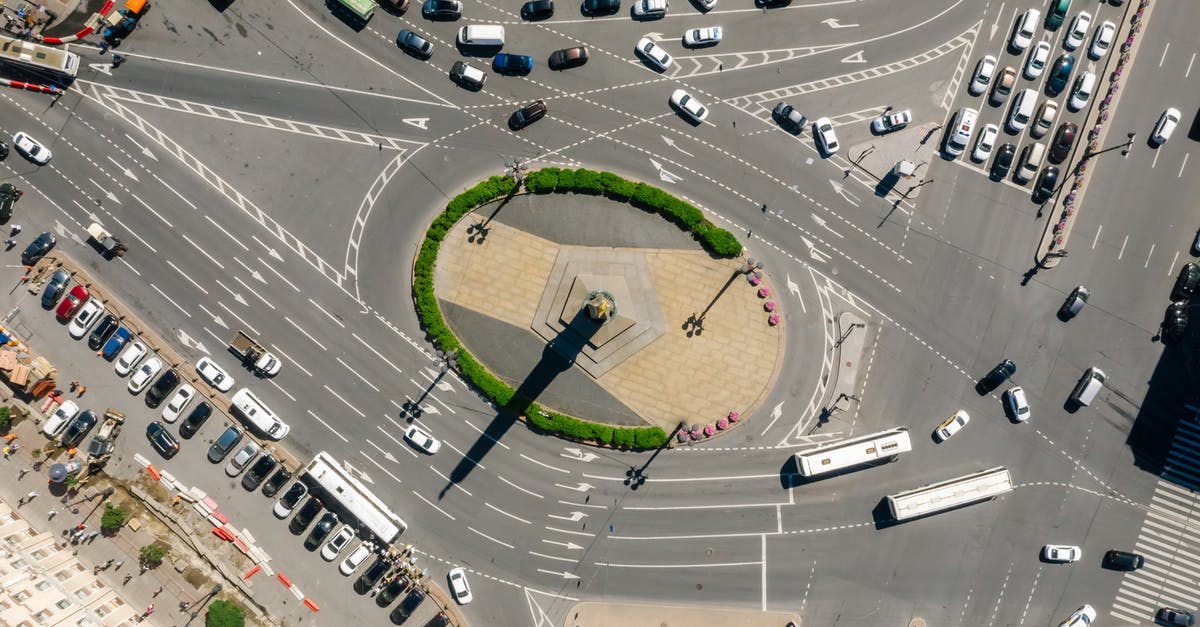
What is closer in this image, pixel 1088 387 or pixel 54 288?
pixel 54 288

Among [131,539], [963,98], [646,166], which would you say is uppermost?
[963,98]

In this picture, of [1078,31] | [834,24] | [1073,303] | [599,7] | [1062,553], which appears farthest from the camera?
[834,24]

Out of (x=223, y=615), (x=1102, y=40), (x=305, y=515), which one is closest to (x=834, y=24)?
(x=1102, y=40)

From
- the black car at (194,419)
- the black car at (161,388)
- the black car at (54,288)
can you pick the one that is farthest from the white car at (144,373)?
the black car at (54,288)

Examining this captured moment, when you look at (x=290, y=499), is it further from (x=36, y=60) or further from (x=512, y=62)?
(x=36, y=60)

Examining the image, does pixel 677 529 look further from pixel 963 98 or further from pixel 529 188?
pixel 963 98

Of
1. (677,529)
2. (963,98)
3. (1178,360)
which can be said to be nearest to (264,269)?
(677,529)
